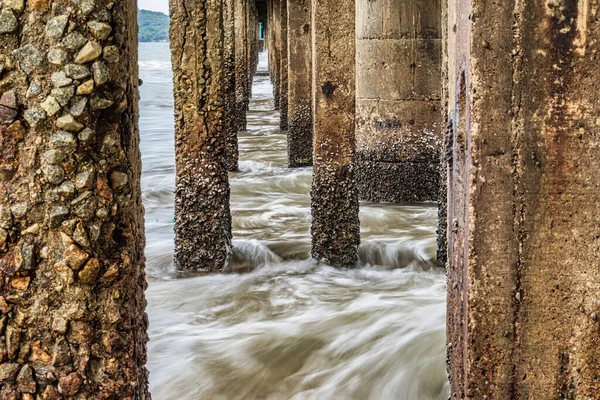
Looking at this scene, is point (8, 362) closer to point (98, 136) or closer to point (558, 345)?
point (98, 136)

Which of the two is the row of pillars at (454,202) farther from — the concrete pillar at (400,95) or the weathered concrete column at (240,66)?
the weathered concrete column at (240,66)

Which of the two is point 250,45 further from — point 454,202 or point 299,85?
point 454,202

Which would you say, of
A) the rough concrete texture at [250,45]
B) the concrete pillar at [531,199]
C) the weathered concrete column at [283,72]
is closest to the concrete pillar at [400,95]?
the concrete pillar at [531,199]

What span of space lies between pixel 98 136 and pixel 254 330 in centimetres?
362

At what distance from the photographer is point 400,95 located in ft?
27.9

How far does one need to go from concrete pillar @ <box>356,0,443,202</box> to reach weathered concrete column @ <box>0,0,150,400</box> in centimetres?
683

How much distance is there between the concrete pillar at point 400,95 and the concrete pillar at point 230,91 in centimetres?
143

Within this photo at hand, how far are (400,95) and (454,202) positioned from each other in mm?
5843

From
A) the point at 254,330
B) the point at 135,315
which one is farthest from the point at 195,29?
the point at 135,315

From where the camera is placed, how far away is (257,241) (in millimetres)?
7426

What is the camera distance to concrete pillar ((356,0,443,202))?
27.5 feet

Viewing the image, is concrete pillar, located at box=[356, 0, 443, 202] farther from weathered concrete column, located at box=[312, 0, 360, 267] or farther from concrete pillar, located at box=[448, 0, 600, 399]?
concrete pillar, located at box=[448, 0, 600, 399]

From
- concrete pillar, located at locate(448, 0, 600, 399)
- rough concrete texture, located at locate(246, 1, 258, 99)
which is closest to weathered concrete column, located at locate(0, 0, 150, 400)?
concrete pillar, located at locate(448, 0, 600, 399)

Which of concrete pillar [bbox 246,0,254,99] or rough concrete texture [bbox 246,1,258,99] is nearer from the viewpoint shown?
concrete pillar [bbox 246,0,254,99]
